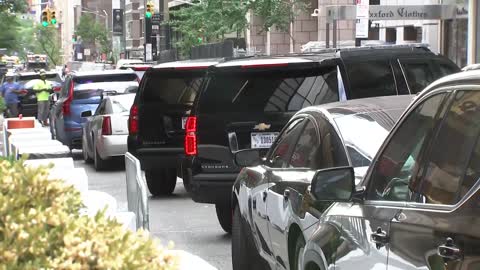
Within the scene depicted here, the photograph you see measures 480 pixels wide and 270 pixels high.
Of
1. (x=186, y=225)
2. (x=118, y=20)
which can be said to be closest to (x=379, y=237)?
(x=186, y=225)

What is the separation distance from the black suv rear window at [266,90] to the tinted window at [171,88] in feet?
12.5

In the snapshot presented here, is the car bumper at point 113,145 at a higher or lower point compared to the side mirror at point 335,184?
lower

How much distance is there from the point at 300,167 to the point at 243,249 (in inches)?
58.4

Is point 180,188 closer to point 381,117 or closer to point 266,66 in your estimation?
point 266,66

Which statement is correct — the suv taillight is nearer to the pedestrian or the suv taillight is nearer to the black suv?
the black suv

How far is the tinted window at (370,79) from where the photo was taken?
9203mm

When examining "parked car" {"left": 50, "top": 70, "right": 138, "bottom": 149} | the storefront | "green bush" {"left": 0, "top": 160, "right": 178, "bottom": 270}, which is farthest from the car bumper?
"green bush" {"left": 0, "top": 160, "right": 178, "bottom": 270}

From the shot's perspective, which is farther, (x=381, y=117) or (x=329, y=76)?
(x=329, y=76)

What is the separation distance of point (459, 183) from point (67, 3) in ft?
563

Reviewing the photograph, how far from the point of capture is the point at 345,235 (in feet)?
16.0

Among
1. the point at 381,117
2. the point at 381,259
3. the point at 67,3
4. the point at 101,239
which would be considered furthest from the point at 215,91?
the point at 67,3

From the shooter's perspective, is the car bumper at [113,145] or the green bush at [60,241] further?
the car bumper at [113,145]

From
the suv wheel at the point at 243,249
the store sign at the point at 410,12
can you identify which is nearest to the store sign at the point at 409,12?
the store sign at the point at 410,12

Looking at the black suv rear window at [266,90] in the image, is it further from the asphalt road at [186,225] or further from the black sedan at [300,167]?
the black sedan at [300,167]
